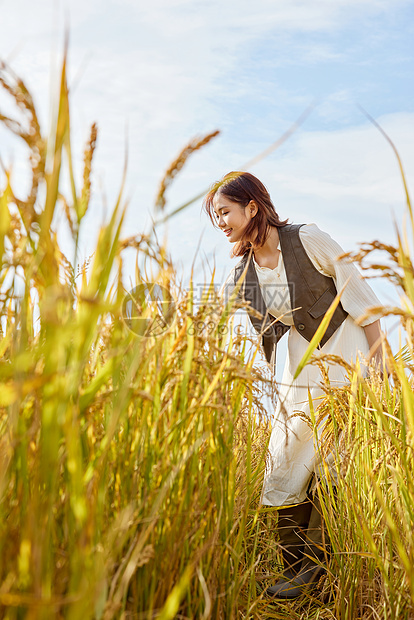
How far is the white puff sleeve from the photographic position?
2439 millimetres

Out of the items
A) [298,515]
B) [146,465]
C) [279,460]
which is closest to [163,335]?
[146,465]

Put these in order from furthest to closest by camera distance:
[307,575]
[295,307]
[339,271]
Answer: [295,307], [339,271], [307,575]

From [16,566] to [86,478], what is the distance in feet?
0.48

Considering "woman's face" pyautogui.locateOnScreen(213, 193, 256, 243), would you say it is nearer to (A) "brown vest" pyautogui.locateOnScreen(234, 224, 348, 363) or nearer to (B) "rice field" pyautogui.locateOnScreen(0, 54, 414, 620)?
(A) "brown vest" pyautogui.locateOnScreen(234, 224, 348, 363)

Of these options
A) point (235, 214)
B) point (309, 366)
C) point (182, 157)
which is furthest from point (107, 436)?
point (235, 214)

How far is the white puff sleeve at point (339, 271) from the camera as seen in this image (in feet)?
8.00

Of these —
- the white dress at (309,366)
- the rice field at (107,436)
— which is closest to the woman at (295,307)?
the white dress at (309,366)

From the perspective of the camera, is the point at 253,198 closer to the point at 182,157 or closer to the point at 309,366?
the point at 309,366

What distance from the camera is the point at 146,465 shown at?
3.11 ft

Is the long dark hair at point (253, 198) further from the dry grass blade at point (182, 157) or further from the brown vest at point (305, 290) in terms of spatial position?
the dry grass blade at point (182, 157)

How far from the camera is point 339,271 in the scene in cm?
245

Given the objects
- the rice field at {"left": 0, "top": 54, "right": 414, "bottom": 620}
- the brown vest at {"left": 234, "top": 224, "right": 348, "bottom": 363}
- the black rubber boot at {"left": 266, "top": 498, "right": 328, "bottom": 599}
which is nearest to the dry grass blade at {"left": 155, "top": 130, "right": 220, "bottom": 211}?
the rice field at {"left": 0, "top": 54, "right": 414, "bottom": 620}

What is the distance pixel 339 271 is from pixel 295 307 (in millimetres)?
267

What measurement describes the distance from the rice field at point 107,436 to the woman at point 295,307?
1.07 meters
